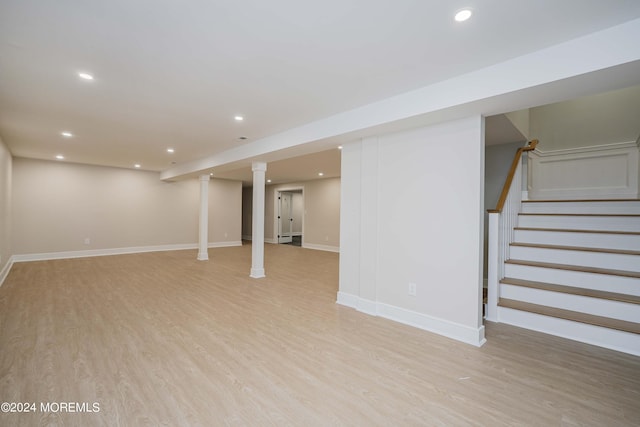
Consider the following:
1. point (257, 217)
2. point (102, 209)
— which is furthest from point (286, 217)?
point (257, 217)

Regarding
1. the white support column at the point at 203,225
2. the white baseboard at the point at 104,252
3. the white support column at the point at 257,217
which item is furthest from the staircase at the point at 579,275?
the white baseboard at the point at 104,252

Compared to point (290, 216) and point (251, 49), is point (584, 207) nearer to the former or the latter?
point (251, 49)

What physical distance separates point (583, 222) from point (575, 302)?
1.40 m

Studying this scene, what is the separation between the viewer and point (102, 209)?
291 inches

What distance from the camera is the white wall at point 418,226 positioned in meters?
2.71

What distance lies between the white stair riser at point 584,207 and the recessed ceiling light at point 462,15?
3.64 metres

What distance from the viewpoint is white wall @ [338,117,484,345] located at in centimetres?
271

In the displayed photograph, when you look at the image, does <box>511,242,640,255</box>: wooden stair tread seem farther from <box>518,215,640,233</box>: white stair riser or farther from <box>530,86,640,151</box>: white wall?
<box>530,86,640,151</box>: white wall

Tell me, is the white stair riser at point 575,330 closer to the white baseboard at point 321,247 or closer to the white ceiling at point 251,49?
the white ceiling at point 251,49

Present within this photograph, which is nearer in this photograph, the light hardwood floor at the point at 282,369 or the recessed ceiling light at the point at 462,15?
the recessed ceiling light at the point at 462,15

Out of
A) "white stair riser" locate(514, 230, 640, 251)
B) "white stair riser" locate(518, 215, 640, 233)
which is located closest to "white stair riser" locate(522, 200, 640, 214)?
"white stair riser" locate(518, 215, 640, 233)

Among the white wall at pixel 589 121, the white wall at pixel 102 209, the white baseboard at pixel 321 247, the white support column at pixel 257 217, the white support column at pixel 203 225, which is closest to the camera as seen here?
the white wall at pixel 589 121

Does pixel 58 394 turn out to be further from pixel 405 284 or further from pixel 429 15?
pixel 429 15

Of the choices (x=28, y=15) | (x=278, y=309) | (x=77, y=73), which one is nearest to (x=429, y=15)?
(x=28, y=15)
